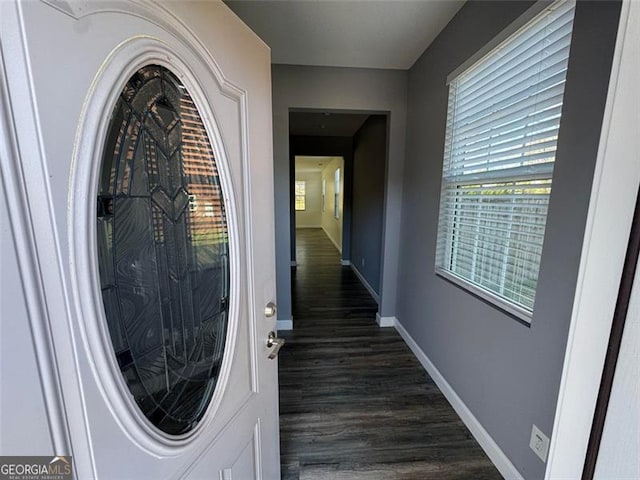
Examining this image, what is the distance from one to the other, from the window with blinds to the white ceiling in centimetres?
53

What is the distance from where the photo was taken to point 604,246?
1.61 feet

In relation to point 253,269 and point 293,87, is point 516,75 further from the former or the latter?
point 293,87

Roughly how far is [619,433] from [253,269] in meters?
0.90

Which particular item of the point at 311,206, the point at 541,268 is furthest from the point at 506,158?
the point at 311,206

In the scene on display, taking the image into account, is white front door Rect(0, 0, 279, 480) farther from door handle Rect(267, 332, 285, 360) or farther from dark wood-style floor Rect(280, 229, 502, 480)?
dark wood-style floor Rect(280, 229, 502, 480)

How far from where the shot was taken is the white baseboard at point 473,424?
1.41m

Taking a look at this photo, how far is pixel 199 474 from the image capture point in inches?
26.9

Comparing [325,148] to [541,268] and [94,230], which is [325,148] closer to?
[541,268]

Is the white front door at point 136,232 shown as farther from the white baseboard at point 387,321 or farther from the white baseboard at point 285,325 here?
the white baseboard at point 387,321

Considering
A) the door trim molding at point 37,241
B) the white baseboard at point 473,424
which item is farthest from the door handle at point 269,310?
the white baseboard at point 473,424

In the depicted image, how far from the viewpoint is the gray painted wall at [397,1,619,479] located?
1.03 m

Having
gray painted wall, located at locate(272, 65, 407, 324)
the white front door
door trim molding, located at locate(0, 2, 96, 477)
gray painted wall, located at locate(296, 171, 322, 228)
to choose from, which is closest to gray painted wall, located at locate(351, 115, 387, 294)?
gray painted wall, located at locate(272, 65, 407, 324)

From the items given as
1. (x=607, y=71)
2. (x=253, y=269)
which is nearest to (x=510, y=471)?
(x=253, y=269)

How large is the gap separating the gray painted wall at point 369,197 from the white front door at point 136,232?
2786mm
